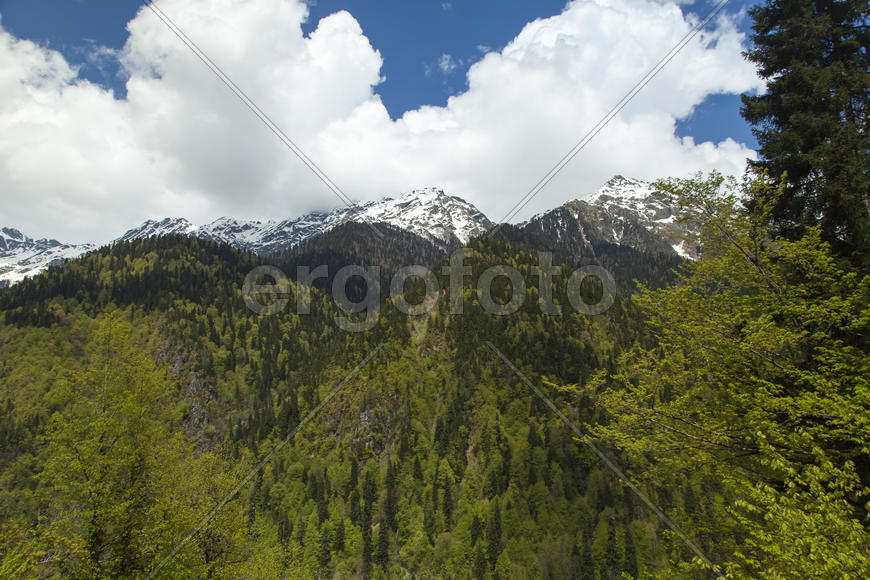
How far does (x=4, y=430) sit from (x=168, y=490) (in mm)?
175100

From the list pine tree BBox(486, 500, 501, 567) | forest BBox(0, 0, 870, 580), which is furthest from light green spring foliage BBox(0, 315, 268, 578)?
pine tree BBox(486, 500, 501, 567)

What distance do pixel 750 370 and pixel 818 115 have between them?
12.3m

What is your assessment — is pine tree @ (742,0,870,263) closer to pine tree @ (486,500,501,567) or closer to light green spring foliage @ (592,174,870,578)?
light green spring foliage @ (592,174,870,578)

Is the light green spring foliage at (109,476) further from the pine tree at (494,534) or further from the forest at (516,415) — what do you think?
the pine tree at (494,534)

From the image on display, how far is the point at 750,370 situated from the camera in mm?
14414

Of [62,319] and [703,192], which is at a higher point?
[62,319]

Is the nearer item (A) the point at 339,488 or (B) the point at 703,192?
(B) the point at 703,192

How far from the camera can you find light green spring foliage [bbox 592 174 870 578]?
1160 centimetres

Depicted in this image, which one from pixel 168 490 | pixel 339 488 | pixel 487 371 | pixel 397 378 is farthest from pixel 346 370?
pixel 168 490

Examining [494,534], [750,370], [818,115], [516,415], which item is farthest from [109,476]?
[516,415]

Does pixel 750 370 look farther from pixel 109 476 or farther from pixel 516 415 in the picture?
pixel 516 415

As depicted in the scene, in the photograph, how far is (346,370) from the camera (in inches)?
6722

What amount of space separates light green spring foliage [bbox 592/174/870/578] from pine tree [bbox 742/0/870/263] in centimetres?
275

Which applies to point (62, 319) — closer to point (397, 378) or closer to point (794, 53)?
point (397, 378)
